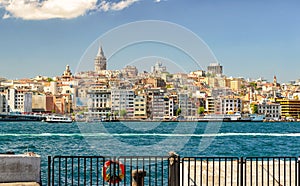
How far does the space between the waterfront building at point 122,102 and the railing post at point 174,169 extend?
194ft

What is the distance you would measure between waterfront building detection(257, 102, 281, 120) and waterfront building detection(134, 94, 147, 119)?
4158 centimetres

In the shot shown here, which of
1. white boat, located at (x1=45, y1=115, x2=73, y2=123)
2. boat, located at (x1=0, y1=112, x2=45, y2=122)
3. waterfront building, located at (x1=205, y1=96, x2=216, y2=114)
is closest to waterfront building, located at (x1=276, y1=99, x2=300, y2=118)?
waterfront building, located at (x1=205, y1=96, x2=216, y2=114)

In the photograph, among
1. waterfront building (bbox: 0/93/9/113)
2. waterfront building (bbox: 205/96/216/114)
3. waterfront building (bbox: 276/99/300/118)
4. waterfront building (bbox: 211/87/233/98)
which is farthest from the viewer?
waterfront building (bbox: 0/93/9/113)

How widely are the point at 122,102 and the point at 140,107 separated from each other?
6389mm

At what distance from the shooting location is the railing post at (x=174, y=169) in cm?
651

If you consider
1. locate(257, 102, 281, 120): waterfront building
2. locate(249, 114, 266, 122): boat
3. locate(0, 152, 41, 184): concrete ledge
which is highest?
locate(0, 152, 41, 184): concrete ledge

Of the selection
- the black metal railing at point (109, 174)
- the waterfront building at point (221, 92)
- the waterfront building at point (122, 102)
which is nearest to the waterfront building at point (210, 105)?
the waterfront building at point (221, 92)

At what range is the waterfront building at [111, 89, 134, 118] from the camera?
6838cm

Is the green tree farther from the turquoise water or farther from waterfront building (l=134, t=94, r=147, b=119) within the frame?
waterfront building (l=134, t=94, r=147, b=119)

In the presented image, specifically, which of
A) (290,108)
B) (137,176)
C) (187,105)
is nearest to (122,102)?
(187,105)

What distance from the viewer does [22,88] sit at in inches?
4779

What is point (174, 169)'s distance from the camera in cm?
661

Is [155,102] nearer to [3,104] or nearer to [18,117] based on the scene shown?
[18,117]

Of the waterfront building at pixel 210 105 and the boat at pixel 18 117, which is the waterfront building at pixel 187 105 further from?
the boat at pixel 18 117
